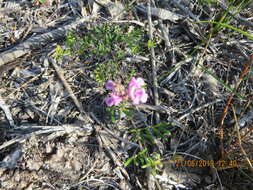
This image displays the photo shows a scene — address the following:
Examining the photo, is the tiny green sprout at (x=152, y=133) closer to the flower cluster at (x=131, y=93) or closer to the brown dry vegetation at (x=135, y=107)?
the brown dry vegetation at (x=135, y=107)

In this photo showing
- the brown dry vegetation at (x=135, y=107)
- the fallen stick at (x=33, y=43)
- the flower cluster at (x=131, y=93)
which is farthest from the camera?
the fallen stick at (x=33, y=43)

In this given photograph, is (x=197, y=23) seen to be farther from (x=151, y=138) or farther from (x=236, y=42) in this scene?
(x=151, y=138)

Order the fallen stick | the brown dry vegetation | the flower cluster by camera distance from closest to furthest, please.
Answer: the flower cluster, the brown dry vegetation, the fallen stick

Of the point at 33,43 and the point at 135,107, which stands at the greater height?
the point at 33,43
